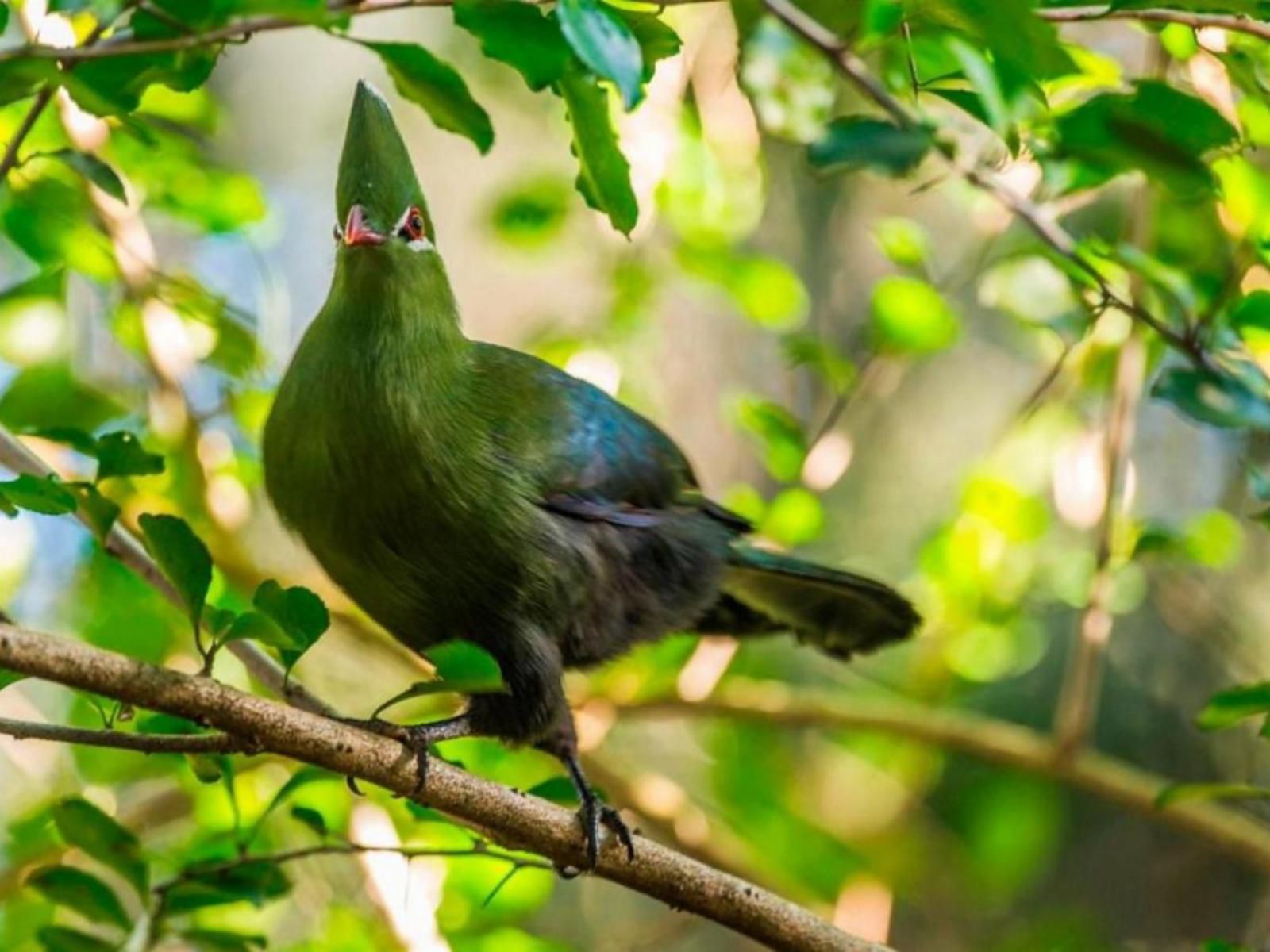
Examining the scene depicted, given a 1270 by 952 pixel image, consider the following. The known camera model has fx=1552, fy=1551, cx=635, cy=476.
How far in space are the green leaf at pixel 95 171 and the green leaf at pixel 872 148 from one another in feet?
1.90

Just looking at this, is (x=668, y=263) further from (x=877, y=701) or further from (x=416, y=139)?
(x=416, y=139)

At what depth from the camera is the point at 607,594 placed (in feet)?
5.96

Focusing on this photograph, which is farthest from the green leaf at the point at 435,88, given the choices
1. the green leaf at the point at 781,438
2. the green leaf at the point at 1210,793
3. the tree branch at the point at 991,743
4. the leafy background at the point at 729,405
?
the tree branch at the point at 991,743

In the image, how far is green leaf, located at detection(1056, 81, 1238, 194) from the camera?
121 centimetres

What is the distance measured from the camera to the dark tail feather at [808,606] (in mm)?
2072

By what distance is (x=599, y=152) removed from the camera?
1151mm

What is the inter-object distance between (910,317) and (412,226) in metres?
0.86

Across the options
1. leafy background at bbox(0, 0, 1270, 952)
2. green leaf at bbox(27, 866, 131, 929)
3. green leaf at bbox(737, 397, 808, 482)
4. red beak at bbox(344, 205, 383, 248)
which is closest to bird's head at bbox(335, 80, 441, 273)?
red beak at bbox(344, 205, 383, 248)

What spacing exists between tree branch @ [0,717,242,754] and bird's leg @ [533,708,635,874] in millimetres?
415

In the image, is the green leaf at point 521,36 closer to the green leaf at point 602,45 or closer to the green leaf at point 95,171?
the green leaf at point 602,45

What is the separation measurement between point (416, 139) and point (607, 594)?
304 centimetres

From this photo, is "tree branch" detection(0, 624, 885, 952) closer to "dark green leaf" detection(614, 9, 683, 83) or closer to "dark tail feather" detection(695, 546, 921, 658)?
"dark green leaf" detection(614, 9, 683, 83)

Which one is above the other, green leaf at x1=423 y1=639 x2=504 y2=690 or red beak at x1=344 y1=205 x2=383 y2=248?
red beak at x1=344 y1=205 x2=383 y2=248

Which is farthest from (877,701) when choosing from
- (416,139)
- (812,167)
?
(416,139)
